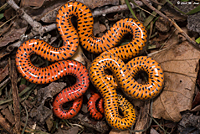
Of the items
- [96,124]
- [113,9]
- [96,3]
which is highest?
[96,3]

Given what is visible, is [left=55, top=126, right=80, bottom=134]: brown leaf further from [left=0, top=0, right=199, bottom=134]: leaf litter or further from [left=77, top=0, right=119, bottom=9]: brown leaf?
[left=77, top=0, right=119, bottom=9]: brown leaf

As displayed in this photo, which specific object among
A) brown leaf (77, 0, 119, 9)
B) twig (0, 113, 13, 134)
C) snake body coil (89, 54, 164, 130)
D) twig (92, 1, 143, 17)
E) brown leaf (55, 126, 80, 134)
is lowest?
brown leaf (55, 126, 80, 134)

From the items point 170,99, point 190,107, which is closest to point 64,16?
point 170,99

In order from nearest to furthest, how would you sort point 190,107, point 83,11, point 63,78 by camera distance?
point 190,107, point 83,11, point 63,78

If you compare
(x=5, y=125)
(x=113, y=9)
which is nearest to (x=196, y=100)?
(x=113, y=9)

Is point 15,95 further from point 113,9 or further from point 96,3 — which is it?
point 113,9

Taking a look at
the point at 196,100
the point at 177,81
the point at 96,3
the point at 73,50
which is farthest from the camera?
the point at 73,50

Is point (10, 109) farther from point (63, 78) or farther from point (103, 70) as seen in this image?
point (103, 70)

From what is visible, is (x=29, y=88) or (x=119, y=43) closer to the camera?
(x=29, y=88)

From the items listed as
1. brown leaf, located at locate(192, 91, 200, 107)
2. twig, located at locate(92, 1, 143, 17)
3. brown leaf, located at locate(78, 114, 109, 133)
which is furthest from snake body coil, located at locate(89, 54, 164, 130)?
twig, located at locate(92, 1, 143, 17)
